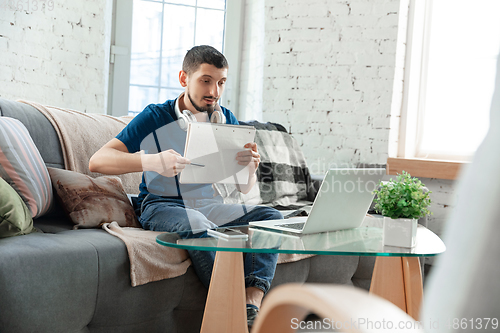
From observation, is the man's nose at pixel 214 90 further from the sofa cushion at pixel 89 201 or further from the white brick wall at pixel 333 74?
the white brick wall at pixel 333 74

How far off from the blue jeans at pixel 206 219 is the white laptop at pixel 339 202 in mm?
171

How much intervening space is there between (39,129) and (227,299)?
→ 103 cm

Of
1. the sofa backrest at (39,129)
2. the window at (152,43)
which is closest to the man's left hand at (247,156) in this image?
the sofa backrest at (39,129)

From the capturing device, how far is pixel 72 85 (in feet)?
8.82

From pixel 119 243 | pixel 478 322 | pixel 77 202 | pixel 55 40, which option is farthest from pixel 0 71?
pixel 478 322

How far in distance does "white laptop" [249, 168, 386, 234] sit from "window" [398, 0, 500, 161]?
60.1 inches

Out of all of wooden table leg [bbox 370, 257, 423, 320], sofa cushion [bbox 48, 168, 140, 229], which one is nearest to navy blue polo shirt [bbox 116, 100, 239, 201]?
sofa cushion [bbox 48, 168, 140, 229]


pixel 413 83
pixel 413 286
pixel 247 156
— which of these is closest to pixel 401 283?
pixel 413 286

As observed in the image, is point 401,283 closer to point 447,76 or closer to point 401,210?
point 401,210

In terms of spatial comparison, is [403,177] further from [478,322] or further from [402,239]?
[478,322]

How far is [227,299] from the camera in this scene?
1222mm

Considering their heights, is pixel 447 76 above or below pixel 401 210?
above

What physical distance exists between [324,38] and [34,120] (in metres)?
1.94

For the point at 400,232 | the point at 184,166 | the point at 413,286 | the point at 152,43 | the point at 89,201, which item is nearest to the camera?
the point at 400,232
